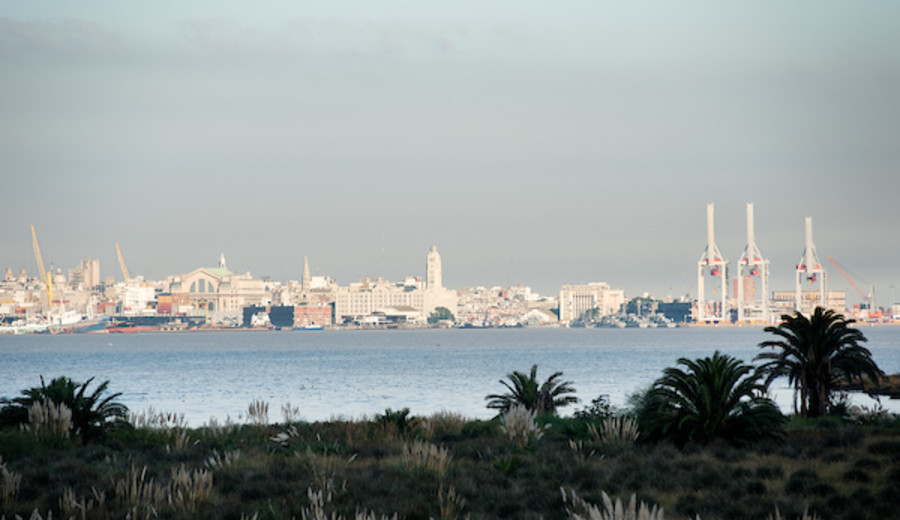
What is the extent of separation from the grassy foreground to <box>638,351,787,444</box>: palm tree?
0.47 m

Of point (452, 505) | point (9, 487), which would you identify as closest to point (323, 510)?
point (452, 505)

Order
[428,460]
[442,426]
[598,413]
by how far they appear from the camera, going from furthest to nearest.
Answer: [598,413], [442,426], [428,460]

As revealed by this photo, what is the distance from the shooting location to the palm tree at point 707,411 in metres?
17.3

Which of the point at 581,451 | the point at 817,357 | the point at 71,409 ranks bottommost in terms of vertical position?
the point at 581,451

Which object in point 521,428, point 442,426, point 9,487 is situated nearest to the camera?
point 9,487

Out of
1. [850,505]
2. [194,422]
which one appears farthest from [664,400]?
[194,422]

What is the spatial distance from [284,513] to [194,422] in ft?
87.6

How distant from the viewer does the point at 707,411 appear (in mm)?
17422

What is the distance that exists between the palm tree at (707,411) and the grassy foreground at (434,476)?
47 cm

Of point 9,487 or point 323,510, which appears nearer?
Answer: point 323,510

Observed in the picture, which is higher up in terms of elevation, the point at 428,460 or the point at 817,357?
the point at 817,357

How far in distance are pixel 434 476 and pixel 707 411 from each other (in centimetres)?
586

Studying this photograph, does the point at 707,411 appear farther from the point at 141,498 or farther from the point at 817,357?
the point at 141,498

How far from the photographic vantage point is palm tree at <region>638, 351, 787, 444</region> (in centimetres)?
1728
